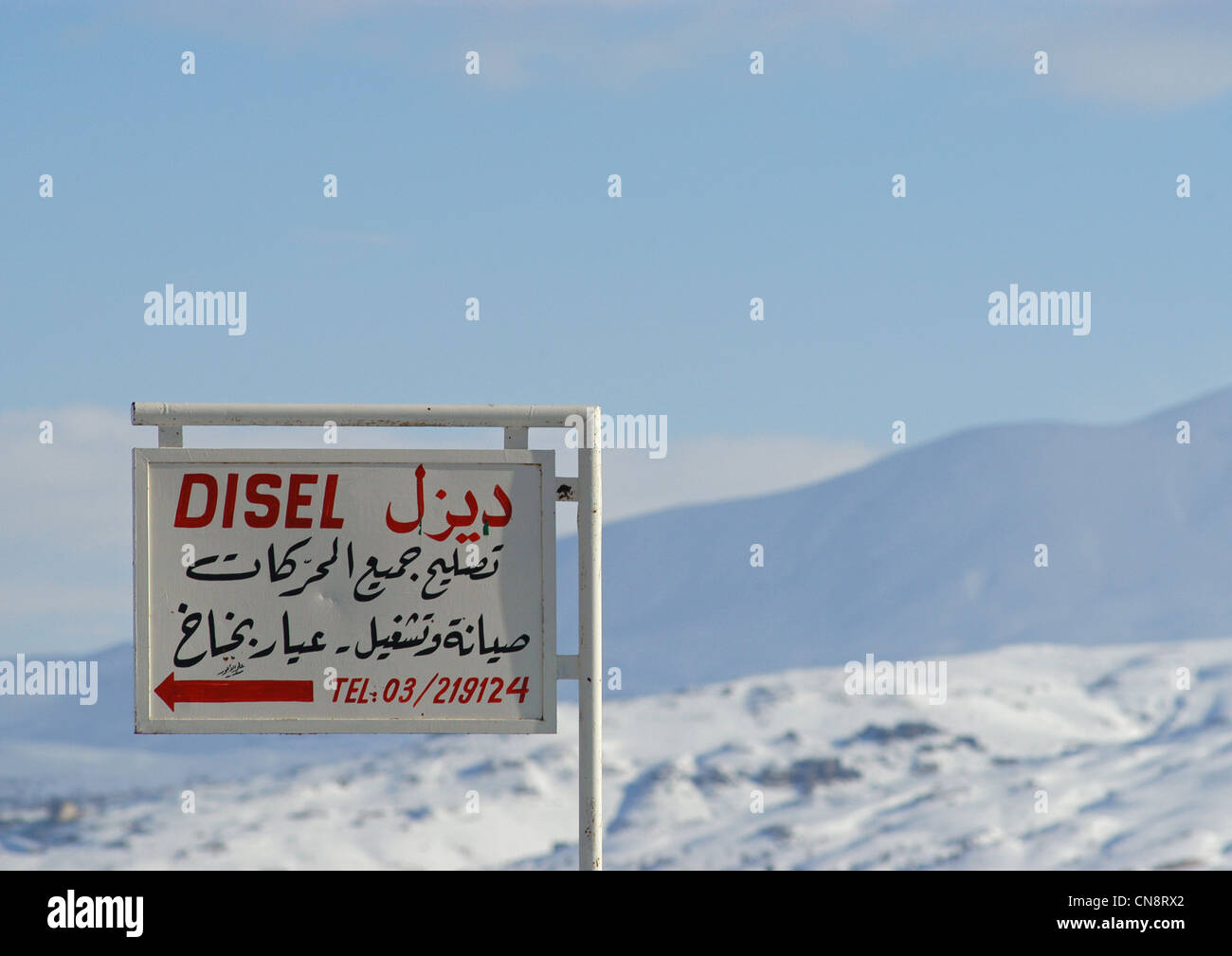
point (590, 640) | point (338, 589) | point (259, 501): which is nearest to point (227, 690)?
point (338, 589)

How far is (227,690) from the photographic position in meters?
6.21

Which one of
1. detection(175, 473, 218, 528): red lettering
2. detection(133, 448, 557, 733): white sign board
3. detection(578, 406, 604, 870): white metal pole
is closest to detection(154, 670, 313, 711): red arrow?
detection(133, 448, 557, 733): white sign board

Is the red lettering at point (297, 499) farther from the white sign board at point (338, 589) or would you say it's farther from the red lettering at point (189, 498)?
the red lettering at point (189, 498)

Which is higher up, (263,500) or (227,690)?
(263,500)

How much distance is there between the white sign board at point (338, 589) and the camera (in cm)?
621

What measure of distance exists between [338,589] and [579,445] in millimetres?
1130

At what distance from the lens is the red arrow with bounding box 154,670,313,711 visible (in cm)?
620

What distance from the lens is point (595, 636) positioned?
6.19 metres

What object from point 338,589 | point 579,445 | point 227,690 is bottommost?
point 227,690

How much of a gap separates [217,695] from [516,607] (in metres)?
1.25

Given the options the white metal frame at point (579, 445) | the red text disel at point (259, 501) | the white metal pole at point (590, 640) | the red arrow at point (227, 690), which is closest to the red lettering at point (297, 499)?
the red text disel at point (259, 501)

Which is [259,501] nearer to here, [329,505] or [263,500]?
[263,500]

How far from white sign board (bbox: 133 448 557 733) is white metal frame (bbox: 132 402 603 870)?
111mm
